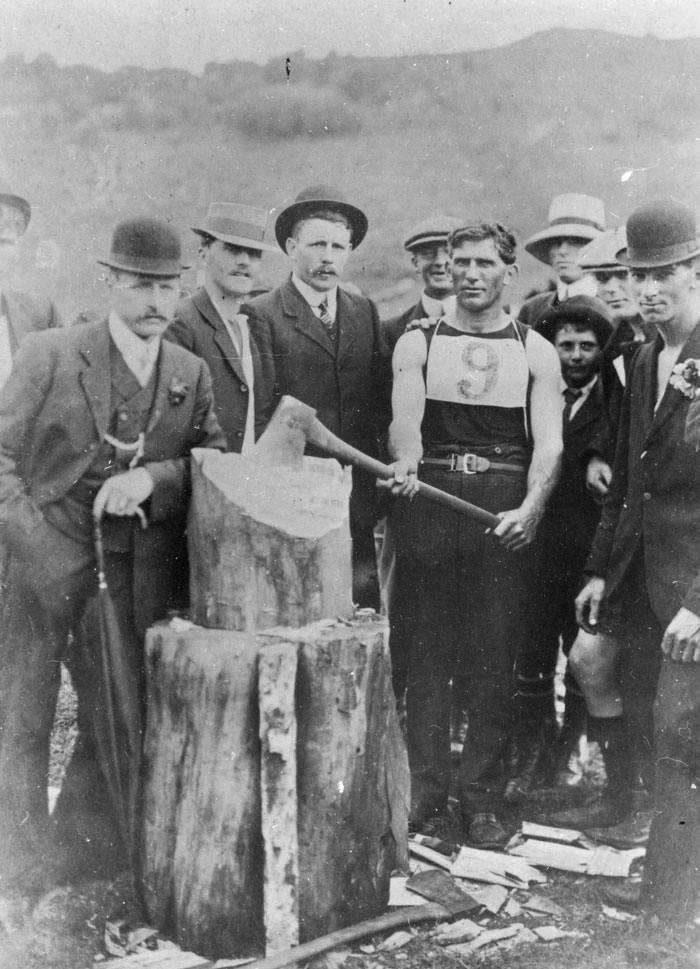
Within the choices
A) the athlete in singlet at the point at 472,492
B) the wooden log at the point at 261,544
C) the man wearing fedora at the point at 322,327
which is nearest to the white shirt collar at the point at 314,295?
the man wearing fedora at the point at 322,327

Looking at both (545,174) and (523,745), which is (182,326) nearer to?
(523,745)

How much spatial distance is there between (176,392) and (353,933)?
2072mm

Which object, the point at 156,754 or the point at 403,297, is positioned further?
the point at 403,297

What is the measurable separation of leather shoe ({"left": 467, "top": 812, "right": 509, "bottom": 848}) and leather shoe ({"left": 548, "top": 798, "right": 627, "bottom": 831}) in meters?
0.31

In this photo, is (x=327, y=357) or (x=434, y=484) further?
(x=327, y=357)

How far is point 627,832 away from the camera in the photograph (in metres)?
4.11

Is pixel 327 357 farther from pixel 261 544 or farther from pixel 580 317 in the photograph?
pixel 261 544

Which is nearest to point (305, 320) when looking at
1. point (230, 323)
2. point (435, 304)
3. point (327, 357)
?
point (327, 357)

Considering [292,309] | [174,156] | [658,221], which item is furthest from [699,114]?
[174,156]

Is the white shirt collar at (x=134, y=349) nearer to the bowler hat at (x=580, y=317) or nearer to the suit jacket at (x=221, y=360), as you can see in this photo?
the suit jacket at (x=221, y=360)

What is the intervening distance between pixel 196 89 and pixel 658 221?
2529mm

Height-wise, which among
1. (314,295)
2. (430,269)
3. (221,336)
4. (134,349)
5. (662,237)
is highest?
(430,269)

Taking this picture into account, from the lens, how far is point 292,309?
15.1 feet

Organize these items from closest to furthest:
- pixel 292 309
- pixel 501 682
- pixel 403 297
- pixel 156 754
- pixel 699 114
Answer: pixel 156 754
pixel 501 682
pixel 292 309
pixel 699 114
pixel 403 297
